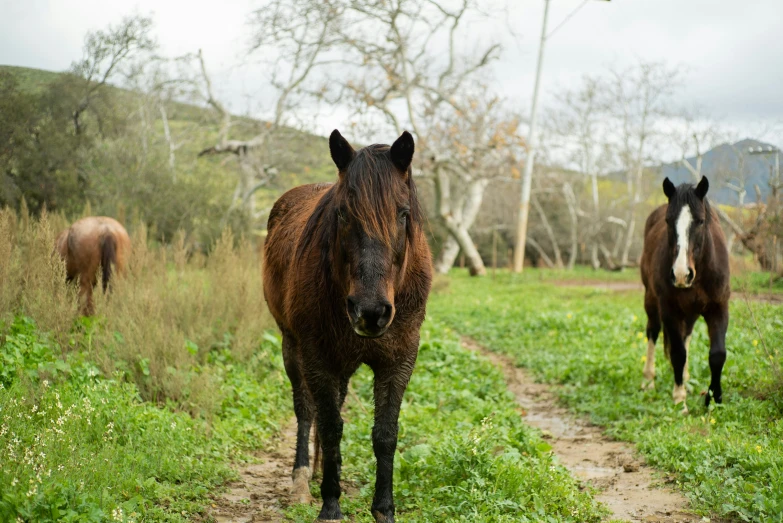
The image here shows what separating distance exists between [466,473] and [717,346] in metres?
3.37

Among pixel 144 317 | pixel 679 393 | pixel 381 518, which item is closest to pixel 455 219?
pixel 679 393

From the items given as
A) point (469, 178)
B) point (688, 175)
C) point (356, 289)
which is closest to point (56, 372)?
point (356, 289)

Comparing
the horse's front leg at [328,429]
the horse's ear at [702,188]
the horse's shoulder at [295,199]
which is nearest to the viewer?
the horse's front leg at [328,429]

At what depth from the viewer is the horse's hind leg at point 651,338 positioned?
23.6ft

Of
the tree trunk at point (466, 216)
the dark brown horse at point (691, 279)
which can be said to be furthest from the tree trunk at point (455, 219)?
the dark brown horse at point (691, 279)

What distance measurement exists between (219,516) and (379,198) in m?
2.27

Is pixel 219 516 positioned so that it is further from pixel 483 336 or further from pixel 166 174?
pixel 166 174

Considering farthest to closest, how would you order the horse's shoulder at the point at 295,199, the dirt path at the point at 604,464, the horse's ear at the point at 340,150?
the horse's shoulder at the point at 295,199, the dirt path at the point at 604,464, the horse's ear at the point at 340,150

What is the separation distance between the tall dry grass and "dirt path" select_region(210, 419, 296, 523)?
78cm

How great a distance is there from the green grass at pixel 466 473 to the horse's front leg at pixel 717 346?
1.91 metres

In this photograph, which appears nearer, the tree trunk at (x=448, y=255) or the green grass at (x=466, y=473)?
the green grass at (x=466, y=473)

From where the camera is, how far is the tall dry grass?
5.50 metres

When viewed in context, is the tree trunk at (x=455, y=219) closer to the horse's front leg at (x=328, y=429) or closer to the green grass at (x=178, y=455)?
the green grass at (x=178, y=455)

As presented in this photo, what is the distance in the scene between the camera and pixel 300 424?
480 cm
